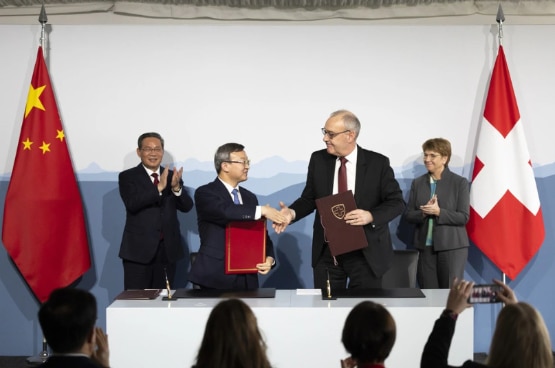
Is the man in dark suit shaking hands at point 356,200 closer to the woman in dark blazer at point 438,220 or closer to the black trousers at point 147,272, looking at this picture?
the woman in dark blazer at point 438,220

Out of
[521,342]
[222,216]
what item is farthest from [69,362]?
[222,216]

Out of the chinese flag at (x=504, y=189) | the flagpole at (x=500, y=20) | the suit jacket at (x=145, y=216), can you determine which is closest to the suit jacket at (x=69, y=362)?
the suit jacket at (x=145, y=216)

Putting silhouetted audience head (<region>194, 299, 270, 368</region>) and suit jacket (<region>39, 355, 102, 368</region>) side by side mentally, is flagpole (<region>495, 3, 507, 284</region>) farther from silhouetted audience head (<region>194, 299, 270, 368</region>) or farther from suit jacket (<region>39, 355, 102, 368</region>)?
suit jacket (<region>39, 355, 102, 368</region>)

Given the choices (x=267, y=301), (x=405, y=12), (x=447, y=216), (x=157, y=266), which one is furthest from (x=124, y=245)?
(x=405, y=12)

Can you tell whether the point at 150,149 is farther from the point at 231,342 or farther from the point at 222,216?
the point at 231,342

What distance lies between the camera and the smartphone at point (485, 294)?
2875mm

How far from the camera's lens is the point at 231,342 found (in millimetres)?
2590

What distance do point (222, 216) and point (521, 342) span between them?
2.51 meters

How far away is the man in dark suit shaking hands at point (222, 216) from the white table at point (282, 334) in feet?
2.24

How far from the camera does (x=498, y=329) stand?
2.47m

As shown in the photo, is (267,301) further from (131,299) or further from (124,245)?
(124,245)

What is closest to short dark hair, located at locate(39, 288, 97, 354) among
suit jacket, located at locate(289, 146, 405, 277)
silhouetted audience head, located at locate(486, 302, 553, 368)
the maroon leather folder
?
silhouetted audience head, located at locate(486, 302, 553, 368)

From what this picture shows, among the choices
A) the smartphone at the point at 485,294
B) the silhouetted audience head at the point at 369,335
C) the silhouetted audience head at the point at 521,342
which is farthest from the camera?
the smartphone at the point at 485,294

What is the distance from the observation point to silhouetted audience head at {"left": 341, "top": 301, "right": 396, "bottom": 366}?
100 inches
